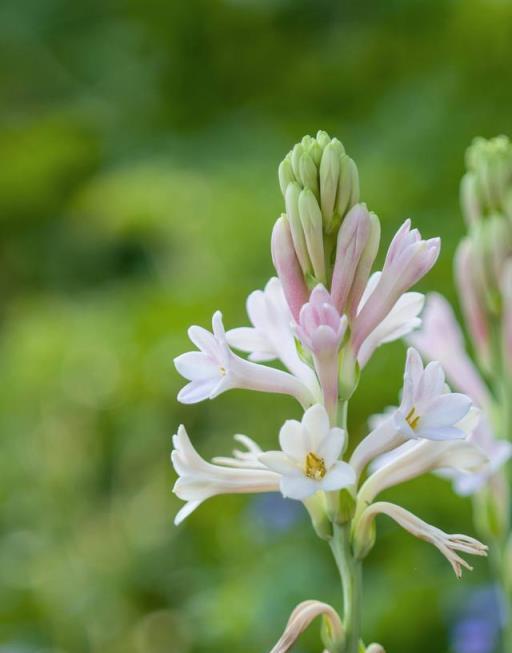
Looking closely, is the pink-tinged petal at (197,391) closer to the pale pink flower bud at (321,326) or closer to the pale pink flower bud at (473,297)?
the pale pink flower bud at (321,326)

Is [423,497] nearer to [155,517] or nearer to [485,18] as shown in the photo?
[155,517]

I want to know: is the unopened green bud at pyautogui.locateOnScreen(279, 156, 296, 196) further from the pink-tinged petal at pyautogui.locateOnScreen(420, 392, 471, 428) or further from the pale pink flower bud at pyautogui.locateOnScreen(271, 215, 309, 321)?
the pink-tinged petal at pyautogui.locateOnScreen(420, 392, 471, 428)

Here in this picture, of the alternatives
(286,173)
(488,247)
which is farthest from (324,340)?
(488,247)

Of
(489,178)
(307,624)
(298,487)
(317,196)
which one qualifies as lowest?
(307,624)

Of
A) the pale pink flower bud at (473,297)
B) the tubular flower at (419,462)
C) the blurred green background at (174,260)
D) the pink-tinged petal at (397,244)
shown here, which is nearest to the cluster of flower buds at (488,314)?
the pale pink flower bud at (473,297)

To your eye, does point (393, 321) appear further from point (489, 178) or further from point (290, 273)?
point (489, 178)

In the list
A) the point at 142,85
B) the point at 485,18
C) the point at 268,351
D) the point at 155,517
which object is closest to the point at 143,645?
the point at 155,517
